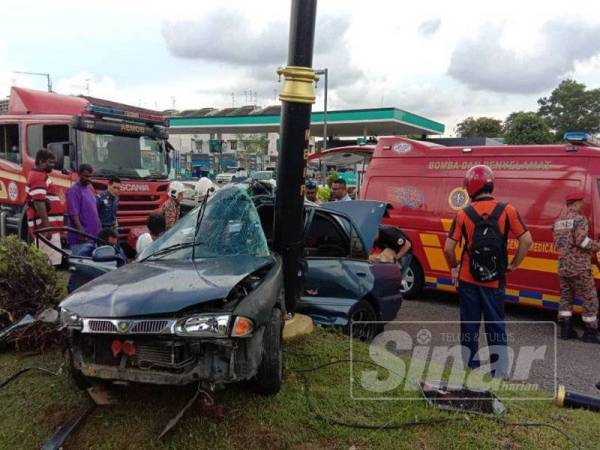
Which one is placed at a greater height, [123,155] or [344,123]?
[344,123]

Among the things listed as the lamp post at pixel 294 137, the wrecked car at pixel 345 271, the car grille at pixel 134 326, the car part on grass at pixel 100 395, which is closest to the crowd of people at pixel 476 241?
the wrecked car at pixel 345 271

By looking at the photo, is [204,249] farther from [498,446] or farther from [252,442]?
[498,446]

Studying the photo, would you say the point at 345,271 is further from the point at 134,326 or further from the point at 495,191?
the point at 495,191

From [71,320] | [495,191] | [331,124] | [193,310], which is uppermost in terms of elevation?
[331,124]

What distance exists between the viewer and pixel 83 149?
8430 mm

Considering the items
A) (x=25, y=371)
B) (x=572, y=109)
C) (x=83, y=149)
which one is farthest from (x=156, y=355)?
(x=572, y=109)

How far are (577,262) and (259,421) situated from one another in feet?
14.2

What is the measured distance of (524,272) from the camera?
21.0 feet

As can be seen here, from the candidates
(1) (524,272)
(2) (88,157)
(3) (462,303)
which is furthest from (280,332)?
(2) (88,157)

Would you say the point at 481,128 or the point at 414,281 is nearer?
the point at 414,281

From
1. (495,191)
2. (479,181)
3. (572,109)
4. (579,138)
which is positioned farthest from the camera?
(572,109)

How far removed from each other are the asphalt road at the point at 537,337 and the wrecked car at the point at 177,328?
9.06 feet

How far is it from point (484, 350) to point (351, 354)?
155 cm

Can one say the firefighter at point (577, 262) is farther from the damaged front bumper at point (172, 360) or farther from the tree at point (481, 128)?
the tree at point (481, 128)
